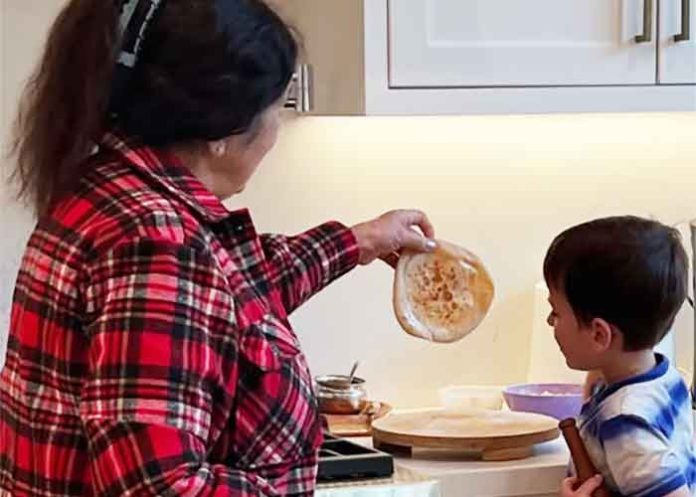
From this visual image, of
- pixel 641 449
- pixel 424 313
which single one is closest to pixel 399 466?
pixel 424 313

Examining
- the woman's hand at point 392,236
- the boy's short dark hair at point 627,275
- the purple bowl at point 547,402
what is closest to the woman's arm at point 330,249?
the woman's hand at point 392,236

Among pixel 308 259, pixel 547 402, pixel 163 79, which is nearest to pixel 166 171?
pixel 163 79

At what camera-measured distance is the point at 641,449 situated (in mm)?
1788

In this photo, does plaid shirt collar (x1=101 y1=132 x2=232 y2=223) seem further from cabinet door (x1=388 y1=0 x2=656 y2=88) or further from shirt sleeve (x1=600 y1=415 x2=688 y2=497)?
cabinet door (x1=388 y1=0 x2=656 y2=88)

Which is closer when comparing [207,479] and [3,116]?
[207,479]

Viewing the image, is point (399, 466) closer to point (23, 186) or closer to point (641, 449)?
point (641, 449)

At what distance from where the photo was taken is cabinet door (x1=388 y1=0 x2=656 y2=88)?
2123mm

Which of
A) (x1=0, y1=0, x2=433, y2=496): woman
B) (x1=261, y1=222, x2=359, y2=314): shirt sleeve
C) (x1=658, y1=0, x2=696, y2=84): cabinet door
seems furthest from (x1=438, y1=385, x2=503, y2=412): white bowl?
(x1=0, y1=0, x2=433, y2=496): woman

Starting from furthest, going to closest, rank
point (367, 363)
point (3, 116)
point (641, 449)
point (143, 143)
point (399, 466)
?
point (367, 363) → point (3, 116) → point (399, 466) → point (641, 449) → point (143, 143)

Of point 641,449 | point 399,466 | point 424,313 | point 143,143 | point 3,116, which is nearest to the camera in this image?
point 143,143

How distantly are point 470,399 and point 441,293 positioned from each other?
588 mm

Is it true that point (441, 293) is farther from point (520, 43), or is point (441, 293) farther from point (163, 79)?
point (163, 79)

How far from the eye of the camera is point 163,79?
4.30 feet

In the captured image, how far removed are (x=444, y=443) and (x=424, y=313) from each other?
0.25 m
